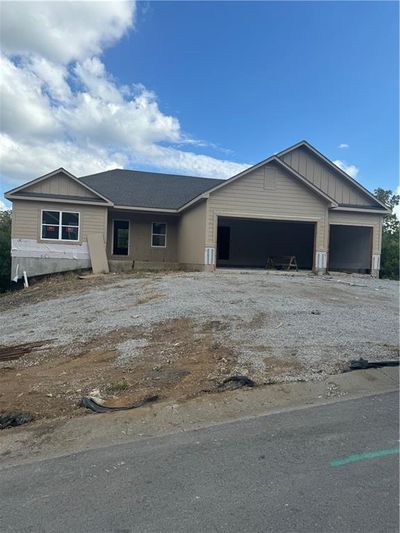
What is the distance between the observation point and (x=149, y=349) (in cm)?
751

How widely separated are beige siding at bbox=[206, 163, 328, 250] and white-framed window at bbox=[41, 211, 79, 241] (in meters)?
6.33

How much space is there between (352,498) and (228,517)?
0.97 metres

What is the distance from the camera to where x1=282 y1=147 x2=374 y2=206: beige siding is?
21719 mm

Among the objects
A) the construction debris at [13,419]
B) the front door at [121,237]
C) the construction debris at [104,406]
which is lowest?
the construction debris at [13,419]

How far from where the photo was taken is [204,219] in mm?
18250

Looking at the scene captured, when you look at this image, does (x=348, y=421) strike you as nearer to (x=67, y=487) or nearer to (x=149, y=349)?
(x=67, y=487)

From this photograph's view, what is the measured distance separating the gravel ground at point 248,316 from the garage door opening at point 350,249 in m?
6.93

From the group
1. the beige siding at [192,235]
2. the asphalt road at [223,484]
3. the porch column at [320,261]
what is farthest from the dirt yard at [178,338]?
the porch column at [320,261]

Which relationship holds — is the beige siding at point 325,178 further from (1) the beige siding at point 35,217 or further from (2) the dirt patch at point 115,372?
(2) the dirt patch at point 115,372

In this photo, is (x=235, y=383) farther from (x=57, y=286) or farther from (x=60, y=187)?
(x=60, y=187)

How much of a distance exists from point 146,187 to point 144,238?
3.38 meters

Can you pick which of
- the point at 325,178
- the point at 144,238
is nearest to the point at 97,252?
the point at 144,238

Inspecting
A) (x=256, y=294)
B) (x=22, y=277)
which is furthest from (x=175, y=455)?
(x=22, y=277)

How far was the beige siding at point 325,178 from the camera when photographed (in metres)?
21.7
